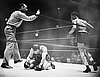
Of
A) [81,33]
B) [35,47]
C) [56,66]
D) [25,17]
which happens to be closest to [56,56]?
[56,66]

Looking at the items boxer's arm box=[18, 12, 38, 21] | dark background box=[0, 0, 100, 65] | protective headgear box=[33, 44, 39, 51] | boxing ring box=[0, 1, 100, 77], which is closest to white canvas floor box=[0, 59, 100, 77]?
boxing ring box=[0, 1, 100, 77]

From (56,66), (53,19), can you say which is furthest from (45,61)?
(53,19)

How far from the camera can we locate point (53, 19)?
2283 millimetres

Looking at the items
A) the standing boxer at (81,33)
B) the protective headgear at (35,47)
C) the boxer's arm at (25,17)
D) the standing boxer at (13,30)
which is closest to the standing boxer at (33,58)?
the protective headgear at (35,47)

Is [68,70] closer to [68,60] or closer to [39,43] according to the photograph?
[68,60]

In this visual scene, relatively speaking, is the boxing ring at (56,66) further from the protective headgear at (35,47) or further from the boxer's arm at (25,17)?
the boxer's arm at (25,17)

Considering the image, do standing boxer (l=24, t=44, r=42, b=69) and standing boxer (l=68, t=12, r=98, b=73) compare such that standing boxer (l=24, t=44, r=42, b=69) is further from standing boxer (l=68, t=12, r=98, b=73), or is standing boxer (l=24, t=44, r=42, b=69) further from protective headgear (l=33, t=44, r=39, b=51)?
standing boxer (l=68, t=12, r=98, b=73)

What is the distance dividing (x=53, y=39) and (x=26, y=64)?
41 cm

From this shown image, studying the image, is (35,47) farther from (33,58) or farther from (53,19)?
(53,19)

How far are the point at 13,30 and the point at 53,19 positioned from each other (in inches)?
18.1

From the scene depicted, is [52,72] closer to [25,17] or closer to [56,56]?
[56,56]

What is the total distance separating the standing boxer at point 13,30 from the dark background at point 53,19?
41mm

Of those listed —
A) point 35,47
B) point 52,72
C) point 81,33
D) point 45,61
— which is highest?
point 81,33

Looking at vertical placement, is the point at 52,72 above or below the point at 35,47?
below
